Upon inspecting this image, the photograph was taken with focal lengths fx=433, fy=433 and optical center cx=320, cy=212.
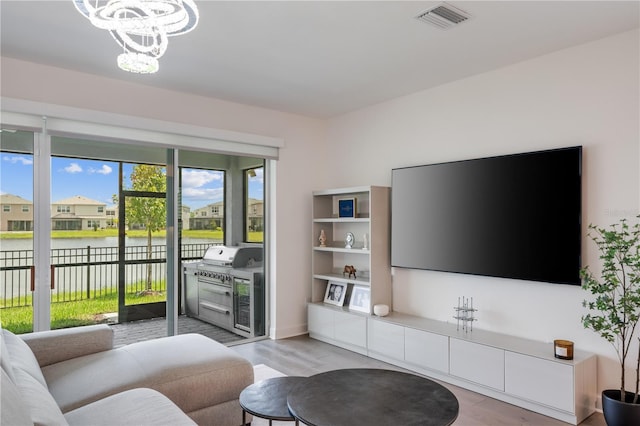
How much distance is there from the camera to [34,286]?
3.48 meters

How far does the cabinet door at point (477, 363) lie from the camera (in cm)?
316

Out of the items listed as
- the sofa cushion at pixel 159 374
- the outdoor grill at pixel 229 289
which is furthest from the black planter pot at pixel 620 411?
the outdoor grill at pixel 229 289

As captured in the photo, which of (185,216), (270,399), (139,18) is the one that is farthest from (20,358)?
(185,216)

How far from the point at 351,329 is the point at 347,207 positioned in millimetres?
1302

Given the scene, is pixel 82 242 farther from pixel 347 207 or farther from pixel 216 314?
pixel 347 207

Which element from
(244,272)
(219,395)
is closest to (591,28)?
(219,395)

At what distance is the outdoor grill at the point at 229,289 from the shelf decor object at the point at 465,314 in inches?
86.0

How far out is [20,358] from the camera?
200 cm

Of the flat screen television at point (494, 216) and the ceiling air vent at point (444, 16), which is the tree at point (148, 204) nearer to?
the flat screen television at point (494, 216)

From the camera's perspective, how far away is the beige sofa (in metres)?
1.88

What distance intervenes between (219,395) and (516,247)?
2.42 metres

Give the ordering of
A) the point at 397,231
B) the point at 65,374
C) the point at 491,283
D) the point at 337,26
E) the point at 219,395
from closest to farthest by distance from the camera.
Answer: the point at 65,374
the point at 219,395
the point at 337,26
the point at 491,283
the point at 397,231

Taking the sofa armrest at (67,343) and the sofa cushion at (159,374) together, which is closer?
the sofa cushion at (159,374)

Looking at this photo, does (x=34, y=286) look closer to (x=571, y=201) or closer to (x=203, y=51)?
(x=203, y=51)
